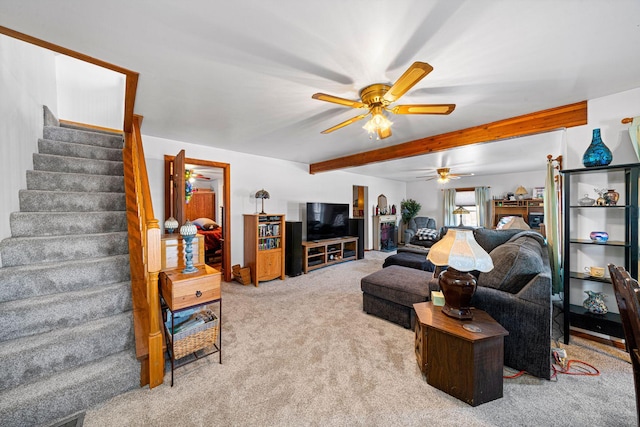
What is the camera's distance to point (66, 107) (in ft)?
11.2

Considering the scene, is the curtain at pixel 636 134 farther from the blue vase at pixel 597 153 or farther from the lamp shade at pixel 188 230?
the lamp shade at pixel 188 230

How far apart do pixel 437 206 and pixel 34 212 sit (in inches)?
351

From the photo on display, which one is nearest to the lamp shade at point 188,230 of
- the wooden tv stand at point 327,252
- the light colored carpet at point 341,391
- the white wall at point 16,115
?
the light colored carpet at point 341,391

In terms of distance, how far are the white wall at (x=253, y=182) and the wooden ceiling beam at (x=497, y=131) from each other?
5.63 feet

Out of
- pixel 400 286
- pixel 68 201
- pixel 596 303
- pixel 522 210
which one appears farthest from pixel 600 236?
pixel 522 210

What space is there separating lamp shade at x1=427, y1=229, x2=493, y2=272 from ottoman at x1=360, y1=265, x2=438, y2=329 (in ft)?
2.00

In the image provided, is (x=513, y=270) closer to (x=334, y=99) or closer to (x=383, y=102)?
(x=383, y=102)

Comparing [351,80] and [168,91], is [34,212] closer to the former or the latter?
[168,91]

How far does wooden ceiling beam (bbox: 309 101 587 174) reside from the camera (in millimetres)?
2369

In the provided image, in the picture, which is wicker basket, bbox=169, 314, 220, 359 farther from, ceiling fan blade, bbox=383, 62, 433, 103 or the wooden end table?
ceiling fan blade, bbox=383, 62, 433, 103

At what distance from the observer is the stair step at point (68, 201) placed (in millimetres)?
2066

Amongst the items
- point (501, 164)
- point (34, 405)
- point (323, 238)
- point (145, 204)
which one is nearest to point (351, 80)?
point (145, 204)

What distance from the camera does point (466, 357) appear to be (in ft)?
4.93

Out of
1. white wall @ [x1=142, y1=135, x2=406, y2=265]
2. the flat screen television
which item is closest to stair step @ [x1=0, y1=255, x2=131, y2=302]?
white wall @ [x1=142, y1=135, x2=406, y2=265]
